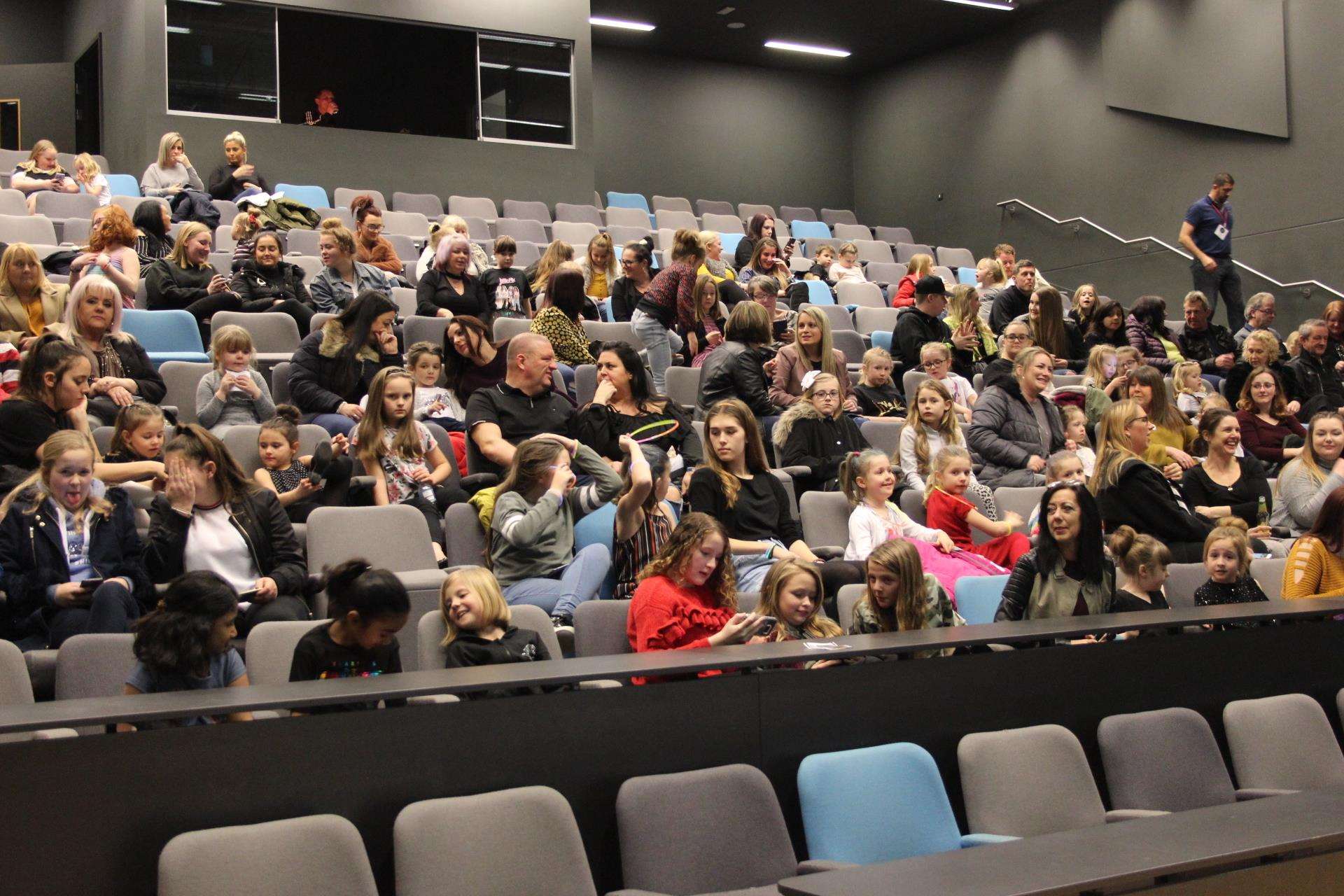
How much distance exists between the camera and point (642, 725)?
8.41 ft

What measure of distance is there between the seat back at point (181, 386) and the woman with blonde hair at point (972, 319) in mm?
3967

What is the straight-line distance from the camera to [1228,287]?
9266 mm

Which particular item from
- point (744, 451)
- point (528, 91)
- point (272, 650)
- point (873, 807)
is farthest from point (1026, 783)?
point (528, 91)

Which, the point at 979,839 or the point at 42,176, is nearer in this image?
the point at 979,839

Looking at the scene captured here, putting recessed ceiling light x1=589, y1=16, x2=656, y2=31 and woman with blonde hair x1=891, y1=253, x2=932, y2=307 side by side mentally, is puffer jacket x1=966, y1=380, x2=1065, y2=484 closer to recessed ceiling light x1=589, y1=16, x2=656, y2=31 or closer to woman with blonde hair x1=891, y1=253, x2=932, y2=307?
woman with blonde hair x1=891, y1=253, x2=932, y2=307

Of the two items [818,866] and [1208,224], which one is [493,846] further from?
[1208,224]

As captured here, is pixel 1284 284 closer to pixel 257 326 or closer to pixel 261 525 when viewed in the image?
pixel 257 326

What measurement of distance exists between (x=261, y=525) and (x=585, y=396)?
2138mm

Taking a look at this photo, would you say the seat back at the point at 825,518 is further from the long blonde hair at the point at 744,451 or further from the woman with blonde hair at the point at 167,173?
the woman with blonde hair at the point at 167,173

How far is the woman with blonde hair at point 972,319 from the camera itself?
710 centimetres

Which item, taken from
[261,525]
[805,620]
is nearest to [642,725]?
[805,620]

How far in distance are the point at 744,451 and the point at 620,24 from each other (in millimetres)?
9475

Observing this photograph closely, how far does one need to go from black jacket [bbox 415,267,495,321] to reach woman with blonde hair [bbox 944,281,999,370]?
2580 mm

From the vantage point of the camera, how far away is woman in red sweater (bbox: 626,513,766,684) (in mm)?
3283
